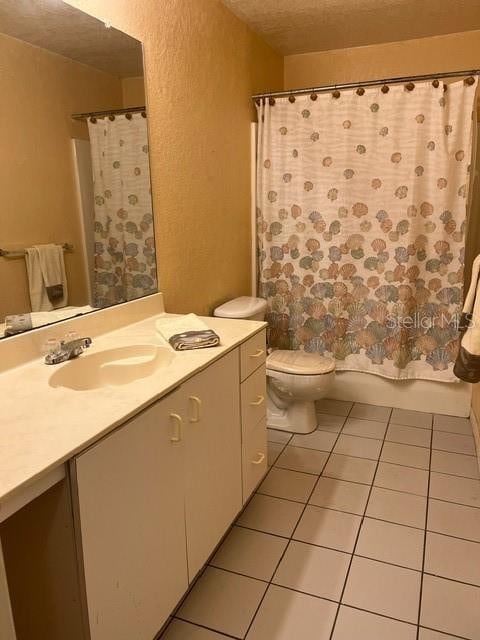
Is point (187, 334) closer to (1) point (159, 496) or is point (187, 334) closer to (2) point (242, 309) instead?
(1) point (159, 496)

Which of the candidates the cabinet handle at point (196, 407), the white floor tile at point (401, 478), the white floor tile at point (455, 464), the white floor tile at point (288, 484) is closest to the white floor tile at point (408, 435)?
the white floor tile at point (455, 464)

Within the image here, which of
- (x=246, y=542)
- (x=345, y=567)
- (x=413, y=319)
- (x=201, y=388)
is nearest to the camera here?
(x=201, y=388)

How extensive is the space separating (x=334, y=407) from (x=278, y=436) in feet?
1.82

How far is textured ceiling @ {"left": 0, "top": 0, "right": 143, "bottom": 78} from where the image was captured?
139 cm

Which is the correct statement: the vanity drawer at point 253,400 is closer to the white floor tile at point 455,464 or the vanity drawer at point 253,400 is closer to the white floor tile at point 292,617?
the white floor tile at point 292,617

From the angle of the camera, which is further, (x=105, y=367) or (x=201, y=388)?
(x=105, y=367)

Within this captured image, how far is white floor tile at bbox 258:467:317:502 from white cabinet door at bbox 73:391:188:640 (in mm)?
803

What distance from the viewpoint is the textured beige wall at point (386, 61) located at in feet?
9.57

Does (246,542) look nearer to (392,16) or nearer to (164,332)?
(164,332)

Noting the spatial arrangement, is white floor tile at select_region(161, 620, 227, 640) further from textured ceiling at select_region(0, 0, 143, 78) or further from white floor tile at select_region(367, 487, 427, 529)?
textured ceiling at select_region(0, 0, 143, 78)

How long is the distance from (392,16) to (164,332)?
2.27 meters

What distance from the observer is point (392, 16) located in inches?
104

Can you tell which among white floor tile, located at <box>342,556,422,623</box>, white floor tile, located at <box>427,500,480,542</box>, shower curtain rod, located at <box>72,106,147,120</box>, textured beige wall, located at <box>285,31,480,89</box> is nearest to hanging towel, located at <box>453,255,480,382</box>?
white floor tile, located at <box>427,500,480,542</box>

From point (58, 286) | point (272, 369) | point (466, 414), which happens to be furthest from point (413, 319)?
point (58, 286)
